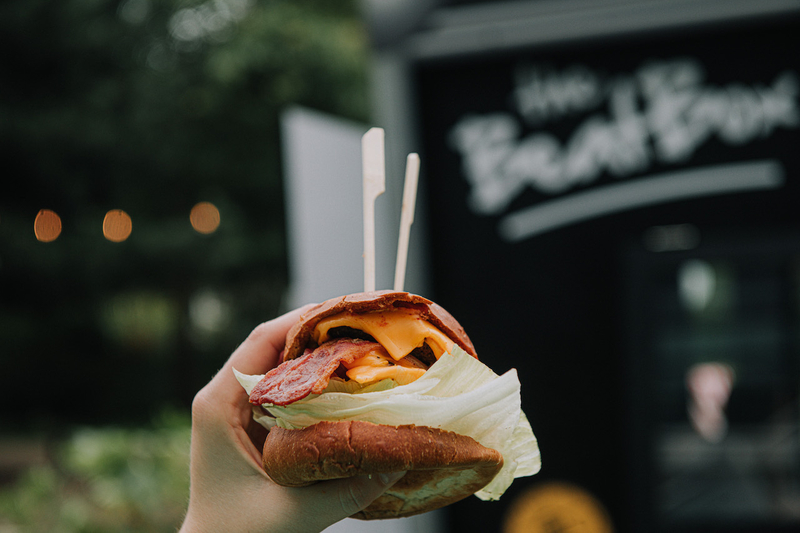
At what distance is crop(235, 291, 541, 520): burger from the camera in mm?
1462

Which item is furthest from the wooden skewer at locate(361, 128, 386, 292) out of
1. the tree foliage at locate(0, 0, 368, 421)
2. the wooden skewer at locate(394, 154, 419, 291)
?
the tree foliage at locate(0, 0, 368, 421)

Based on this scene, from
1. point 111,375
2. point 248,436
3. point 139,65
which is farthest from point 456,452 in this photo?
point 111,375

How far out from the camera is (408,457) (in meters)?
1.45

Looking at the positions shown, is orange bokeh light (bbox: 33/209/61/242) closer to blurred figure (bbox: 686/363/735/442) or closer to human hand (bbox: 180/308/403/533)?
blurred figure (bbox: 686/363/735/442)

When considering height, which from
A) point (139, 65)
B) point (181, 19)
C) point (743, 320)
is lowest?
point (743, 320)

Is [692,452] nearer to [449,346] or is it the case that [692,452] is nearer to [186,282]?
[449,346]

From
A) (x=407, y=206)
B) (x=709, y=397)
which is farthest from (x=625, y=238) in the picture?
(x=407, y=206)

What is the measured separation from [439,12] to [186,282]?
7887 mm

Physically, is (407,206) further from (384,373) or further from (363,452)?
(363,452)

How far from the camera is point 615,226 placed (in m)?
3.89

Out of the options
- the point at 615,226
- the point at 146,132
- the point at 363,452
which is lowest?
the point at 363,452

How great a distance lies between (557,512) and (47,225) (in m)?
8.69

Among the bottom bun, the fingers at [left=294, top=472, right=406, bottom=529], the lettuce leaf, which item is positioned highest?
the lettuce leaf

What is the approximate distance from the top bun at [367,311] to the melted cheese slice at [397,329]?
2cm
